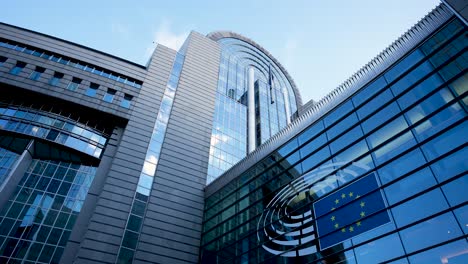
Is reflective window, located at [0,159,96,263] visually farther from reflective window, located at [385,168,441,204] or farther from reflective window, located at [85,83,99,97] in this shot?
reflective window, located at [385,168,441,204]

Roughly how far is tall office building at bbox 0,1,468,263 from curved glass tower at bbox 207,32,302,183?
1.27ft

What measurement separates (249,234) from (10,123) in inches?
1062

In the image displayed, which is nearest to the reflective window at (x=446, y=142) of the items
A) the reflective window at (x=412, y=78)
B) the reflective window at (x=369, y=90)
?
the reflective window at (x=412, y=78)

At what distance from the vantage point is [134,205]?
2938 centimetres

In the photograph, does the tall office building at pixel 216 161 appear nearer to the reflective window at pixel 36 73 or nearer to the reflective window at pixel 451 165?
the reflective window at pixel 451 165

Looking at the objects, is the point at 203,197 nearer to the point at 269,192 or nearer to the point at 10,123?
the point at 269,192

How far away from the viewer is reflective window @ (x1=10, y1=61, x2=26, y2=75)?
118 ft

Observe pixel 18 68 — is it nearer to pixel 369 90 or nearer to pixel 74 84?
pixel 74 84

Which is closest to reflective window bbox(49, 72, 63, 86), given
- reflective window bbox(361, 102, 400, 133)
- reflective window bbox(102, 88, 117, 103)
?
reflective window bbox(102, 88, 117, 103)

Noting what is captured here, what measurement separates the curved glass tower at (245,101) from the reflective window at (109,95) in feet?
42.2

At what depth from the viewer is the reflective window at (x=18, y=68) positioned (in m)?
36.0

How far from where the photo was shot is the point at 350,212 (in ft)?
60.1

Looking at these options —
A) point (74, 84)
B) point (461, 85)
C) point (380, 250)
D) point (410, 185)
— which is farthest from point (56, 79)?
point (461, 85)

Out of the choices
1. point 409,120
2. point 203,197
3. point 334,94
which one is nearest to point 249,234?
point 203,197
